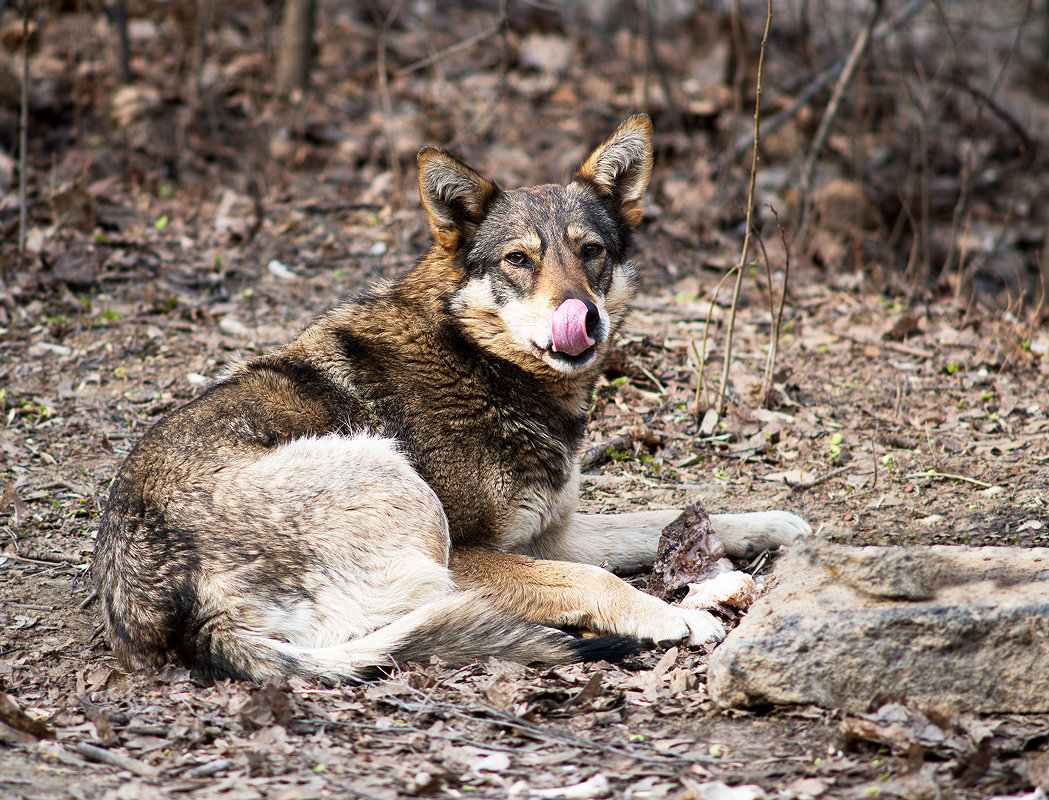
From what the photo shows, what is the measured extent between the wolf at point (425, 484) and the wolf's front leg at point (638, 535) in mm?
11

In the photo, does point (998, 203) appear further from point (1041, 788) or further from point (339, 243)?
point (1041, 788)

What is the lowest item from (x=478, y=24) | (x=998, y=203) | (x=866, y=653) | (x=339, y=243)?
(x=866, y=653)

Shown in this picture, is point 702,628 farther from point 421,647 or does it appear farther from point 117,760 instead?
point 117,760

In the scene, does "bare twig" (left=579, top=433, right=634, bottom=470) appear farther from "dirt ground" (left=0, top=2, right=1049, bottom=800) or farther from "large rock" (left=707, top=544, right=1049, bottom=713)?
"large rock" (left=707, top=544, right=1049, bottom=713)

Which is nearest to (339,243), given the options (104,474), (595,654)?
(104,474)

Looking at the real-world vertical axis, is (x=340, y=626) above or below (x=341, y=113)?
below

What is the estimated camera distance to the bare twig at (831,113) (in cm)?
846

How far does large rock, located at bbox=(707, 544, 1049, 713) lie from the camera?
3.02 m

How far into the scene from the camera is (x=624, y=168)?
201 inches

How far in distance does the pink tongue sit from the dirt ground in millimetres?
1362

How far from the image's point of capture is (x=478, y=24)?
14.1m

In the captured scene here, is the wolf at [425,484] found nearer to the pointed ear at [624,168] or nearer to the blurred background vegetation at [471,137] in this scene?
the pointed ear at [624,168]

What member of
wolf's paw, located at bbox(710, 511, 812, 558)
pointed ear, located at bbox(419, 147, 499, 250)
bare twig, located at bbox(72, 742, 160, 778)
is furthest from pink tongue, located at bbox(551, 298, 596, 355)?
bare twig, located at bbox(72, 742, 160, 778)

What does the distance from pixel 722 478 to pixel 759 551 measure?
0.93m
